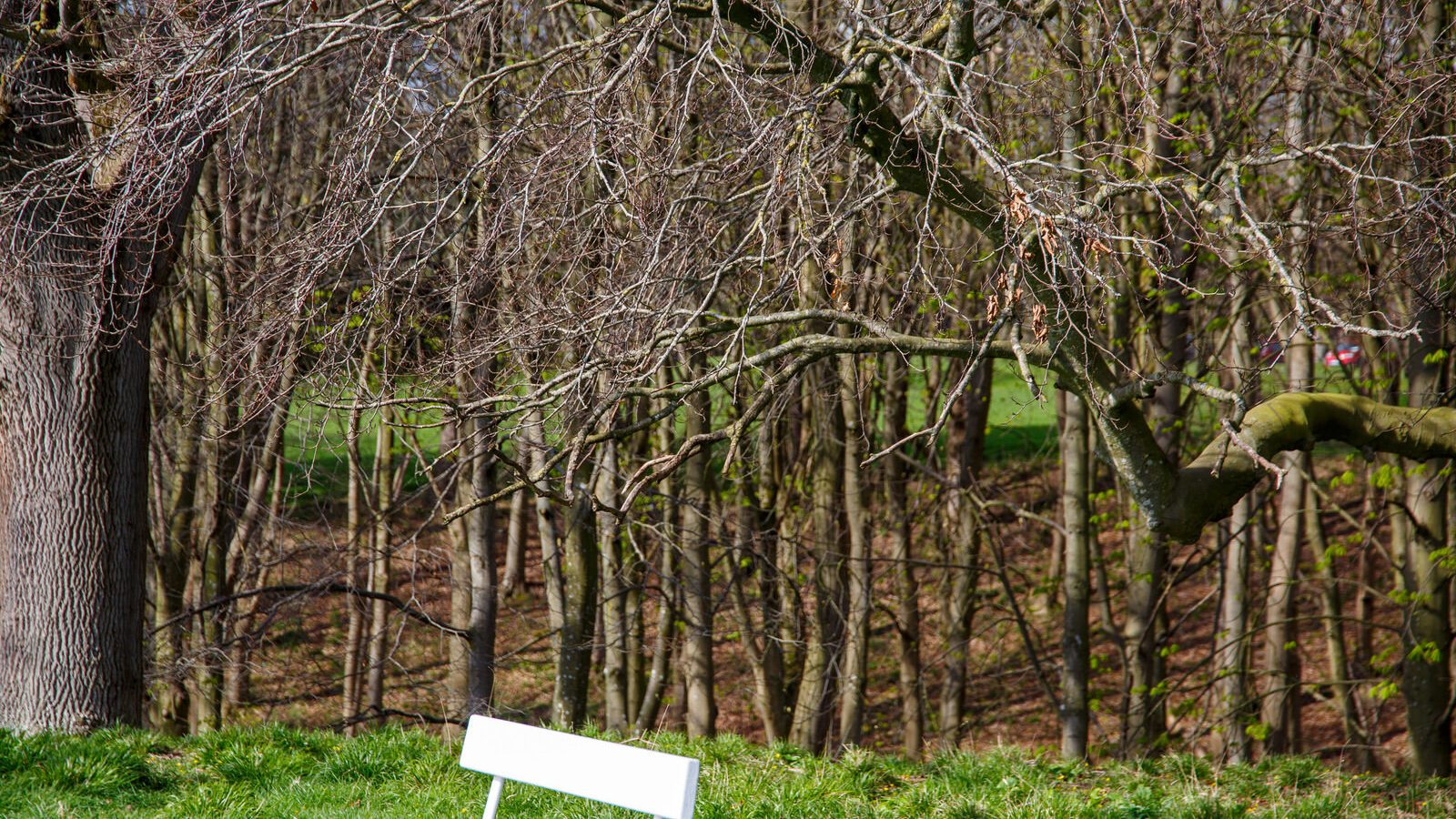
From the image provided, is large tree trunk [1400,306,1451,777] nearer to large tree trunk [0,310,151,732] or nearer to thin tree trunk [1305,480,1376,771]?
thin tree trunk [1305,480,1376,771]

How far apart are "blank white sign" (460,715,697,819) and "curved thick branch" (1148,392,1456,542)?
270 cm

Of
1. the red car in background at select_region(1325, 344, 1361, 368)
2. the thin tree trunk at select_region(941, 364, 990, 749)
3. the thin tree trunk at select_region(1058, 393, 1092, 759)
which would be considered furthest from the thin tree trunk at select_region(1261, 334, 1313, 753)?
the thin tree trunk at select_region(941, 364, 990, 749)

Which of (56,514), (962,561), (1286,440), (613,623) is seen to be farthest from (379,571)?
(1286,440)

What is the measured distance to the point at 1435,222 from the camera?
431 centimetres

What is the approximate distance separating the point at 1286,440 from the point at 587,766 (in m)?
3.34

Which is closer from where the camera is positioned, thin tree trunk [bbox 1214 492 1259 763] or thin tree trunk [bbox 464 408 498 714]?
thin tree trunk [bbox 464 408 498 714]

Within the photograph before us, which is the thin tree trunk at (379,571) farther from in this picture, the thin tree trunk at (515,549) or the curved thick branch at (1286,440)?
the curved thick branch at (1286,440)

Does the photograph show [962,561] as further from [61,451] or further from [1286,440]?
[61,451]

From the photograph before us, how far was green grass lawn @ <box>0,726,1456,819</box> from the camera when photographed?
474 cm

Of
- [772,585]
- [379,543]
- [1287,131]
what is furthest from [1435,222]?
[379,543]

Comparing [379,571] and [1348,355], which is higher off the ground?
[1348,355]

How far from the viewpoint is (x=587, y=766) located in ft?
9.86

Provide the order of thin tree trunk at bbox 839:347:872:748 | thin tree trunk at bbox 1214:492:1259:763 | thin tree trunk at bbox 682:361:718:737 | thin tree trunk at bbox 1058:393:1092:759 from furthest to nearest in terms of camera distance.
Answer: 1. thin tree trunk at bbox 839:347:872:748
2. thin tree trunk at bbox 1214:492:1259:763
3. thin tree trunk at bbox 682:361:718:737
4. thin tree trunk at bbox 1058:393:1092:759

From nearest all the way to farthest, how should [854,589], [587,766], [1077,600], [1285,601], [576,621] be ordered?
[587,766] < [576,621] < [1077,600] < [1285,601] < [854,589]
